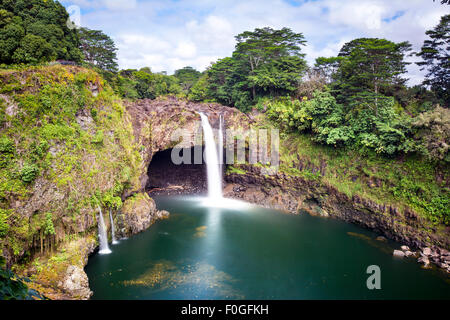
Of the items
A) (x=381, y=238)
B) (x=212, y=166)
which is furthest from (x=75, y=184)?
(x=381, y=238)

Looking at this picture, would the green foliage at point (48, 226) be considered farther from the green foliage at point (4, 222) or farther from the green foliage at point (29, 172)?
the green foliage at point (29, 172)

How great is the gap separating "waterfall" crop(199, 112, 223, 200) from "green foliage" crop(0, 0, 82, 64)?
1131 cm

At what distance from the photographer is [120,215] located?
46.1 ft

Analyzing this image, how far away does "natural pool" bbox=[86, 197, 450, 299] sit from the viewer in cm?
1053

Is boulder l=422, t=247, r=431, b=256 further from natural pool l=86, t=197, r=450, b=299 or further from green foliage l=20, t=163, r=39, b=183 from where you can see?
green foliage l=20, t=163, r=39, b=183

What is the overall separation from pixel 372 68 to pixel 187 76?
3278 centimetres

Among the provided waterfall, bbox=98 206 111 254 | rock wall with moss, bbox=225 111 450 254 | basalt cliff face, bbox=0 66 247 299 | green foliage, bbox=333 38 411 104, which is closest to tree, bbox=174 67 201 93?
rock wall with moss, bbox=225 111 450 254

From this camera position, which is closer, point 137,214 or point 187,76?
point 137,214

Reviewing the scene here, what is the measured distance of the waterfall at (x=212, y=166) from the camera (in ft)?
72.4

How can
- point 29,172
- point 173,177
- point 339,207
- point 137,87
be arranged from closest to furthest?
point 29,172
point 339,207
point 173,177
point 137,87

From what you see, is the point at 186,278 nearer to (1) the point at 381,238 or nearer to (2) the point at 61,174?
(2) the point at 61,174

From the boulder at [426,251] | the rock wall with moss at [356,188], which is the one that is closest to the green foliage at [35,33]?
the rock wall with moss at [356,188]

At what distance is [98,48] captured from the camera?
28688mm
